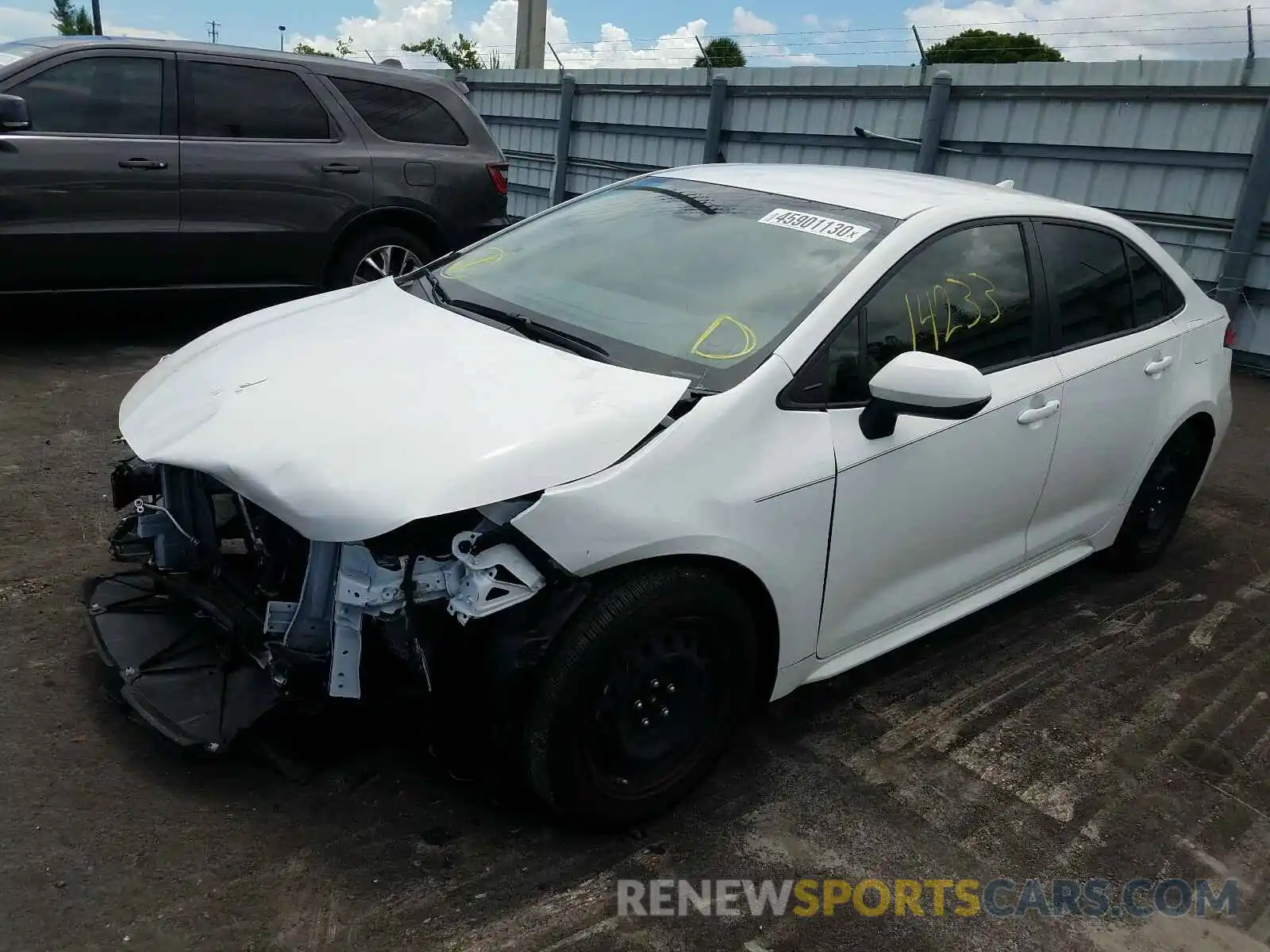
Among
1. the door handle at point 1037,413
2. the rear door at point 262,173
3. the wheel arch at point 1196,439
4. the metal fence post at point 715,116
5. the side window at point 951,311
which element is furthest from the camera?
the metal fence post at point 715,116

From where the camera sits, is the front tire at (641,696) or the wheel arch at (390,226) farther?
the wheel arch at (390,226)

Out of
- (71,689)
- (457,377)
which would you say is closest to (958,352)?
(457,377)

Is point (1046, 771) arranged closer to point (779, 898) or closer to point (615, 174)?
point (779, 898)

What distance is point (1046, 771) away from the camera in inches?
118

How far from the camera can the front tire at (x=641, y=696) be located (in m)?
2.28

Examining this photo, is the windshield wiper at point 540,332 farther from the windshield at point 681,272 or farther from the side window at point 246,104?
the side window at point 246,104

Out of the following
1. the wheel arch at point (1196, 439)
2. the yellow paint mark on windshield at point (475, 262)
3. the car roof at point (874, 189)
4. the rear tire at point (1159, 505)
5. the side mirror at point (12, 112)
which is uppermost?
the car roof at point (874, 189)

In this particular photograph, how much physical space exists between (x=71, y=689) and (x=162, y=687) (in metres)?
0.56

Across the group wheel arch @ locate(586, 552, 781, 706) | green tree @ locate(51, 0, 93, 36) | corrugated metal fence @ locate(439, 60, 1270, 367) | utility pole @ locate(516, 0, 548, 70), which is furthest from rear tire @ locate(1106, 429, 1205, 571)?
green tree @ locate(51, 0, 93, 36)

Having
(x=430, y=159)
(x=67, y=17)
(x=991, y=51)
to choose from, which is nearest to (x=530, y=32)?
(x=991, y=51)

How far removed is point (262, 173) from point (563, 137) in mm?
7832

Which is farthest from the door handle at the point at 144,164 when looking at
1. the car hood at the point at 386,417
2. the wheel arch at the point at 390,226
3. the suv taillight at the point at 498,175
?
the car hood at the point at 386,417

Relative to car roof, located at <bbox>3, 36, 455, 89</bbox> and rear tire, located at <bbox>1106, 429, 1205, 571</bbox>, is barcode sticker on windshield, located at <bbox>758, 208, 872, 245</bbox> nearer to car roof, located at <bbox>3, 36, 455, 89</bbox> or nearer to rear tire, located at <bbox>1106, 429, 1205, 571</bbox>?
rear tire, located at <bbox>1106, 429, 1205, 571</bbox>
